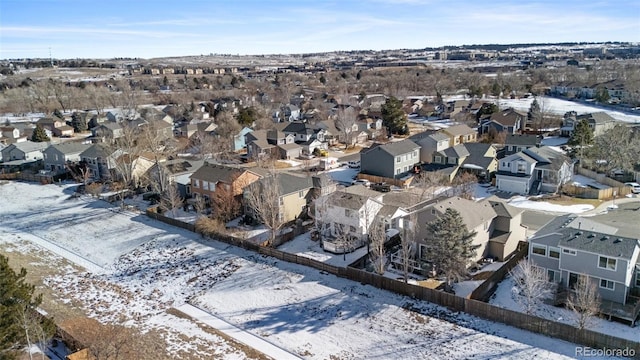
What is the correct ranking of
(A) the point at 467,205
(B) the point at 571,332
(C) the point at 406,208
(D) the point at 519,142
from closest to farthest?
1. (B) the point at 571,332
2. (A) the point at 467,205
3. (C) the point at 406,208
4. (D) the point at 519,142

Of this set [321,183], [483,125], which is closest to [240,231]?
[321,183]

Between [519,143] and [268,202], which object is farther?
[519,143]

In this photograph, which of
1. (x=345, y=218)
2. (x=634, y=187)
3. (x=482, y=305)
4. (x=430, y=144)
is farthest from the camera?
(x=430, y=144)

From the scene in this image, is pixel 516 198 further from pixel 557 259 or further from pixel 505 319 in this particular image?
pixel 505 319

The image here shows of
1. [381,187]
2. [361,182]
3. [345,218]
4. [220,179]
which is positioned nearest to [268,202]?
[345,218]

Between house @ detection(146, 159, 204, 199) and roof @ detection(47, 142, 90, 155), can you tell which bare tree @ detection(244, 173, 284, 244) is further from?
roof @ detection(47, 142, 90, 155)

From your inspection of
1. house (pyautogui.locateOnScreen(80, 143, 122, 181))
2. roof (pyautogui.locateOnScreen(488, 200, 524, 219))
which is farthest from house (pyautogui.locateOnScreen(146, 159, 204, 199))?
roof (pyautogui.locateOnScreen(488, 200, 524, 219))

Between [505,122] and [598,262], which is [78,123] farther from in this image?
[598,262]
